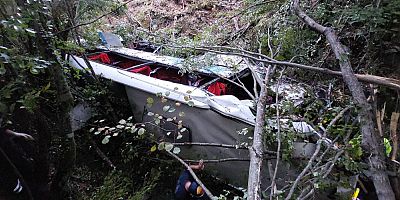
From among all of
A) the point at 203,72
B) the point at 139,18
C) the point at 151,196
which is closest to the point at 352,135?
the point at 203,72

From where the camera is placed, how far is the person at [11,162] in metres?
3.03

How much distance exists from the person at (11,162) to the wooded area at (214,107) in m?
0.01

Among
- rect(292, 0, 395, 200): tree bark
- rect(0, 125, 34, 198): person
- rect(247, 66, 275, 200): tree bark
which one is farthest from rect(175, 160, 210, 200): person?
rect(292, 0, 395, 200): tree bark

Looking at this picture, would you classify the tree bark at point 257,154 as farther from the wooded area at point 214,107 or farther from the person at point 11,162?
the person at point 11,162

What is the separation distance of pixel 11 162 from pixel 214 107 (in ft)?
6.64

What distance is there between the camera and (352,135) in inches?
103

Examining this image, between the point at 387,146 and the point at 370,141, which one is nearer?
the point at 370,141

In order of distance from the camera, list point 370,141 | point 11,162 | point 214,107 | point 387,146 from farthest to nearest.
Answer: point 214,107, point 11,162, point 387,146, point 370,141

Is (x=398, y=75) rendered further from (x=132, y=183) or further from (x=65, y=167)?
(x=65, y=167)

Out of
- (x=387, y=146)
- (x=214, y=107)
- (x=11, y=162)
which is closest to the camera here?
(x=387, y=146)

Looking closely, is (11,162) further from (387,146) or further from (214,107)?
(387,146)

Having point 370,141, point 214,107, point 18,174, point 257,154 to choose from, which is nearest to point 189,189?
point 214,107

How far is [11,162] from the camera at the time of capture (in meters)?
3.17

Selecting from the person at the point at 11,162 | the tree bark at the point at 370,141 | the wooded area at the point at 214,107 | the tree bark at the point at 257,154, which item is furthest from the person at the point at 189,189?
the tree bark at the point at 370,141
